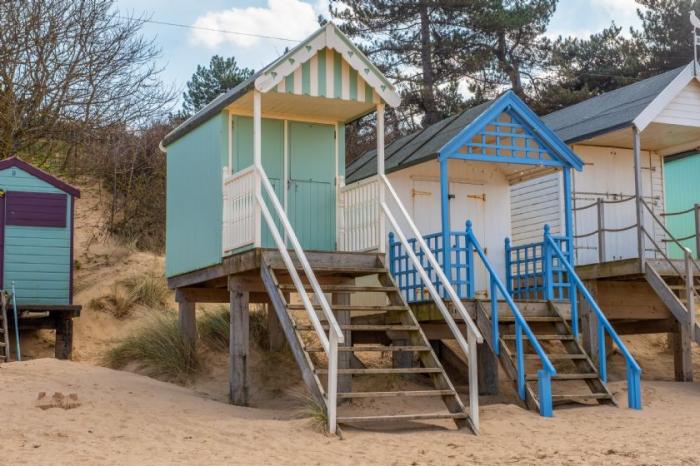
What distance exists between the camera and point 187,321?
51.3 ft

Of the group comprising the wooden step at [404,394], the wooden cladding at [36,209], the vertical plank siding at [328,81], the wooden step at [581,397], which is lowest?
the wooden step at [581,397]

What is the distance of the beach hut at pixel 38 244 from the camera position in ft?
57.7

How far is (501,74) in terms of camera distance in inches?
1282

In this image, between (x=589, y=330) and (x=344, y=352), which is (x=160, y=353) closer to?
(x=344, y=352)

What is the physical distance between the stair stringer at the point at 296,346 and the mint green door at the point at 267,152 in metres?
1.98

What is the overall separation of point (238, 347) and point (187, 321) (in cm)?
306

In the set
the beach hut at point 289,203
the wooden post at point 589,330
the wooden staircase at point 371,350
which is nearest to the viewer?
the wooden staircase at point 371,350

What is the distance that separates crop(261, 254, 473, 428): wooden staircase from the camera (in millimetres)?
10172

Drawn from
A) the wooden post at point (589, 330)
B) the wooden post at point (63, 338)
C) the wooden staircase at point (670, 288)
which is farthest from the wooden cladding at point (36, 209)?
the wooden staircase at point (670, 288)

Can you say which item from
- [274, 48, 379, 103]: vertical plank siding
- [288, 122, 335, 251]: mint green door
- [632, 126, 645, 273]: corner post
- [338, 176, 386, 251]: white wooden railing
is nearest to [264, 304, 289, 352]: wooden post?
[288, 122, 335, 251]: mint green door

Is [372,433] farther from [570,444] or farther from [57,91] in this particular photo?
[57,91]

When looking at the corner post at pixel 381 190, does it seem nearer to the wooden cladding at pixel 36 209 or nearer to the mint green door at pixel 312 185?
the mint green door at pixel 312 185

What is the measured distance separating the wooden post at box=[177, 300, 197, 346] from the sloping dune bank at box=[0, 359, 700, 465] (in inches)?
143

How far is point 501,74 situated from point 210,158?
2048 cm
